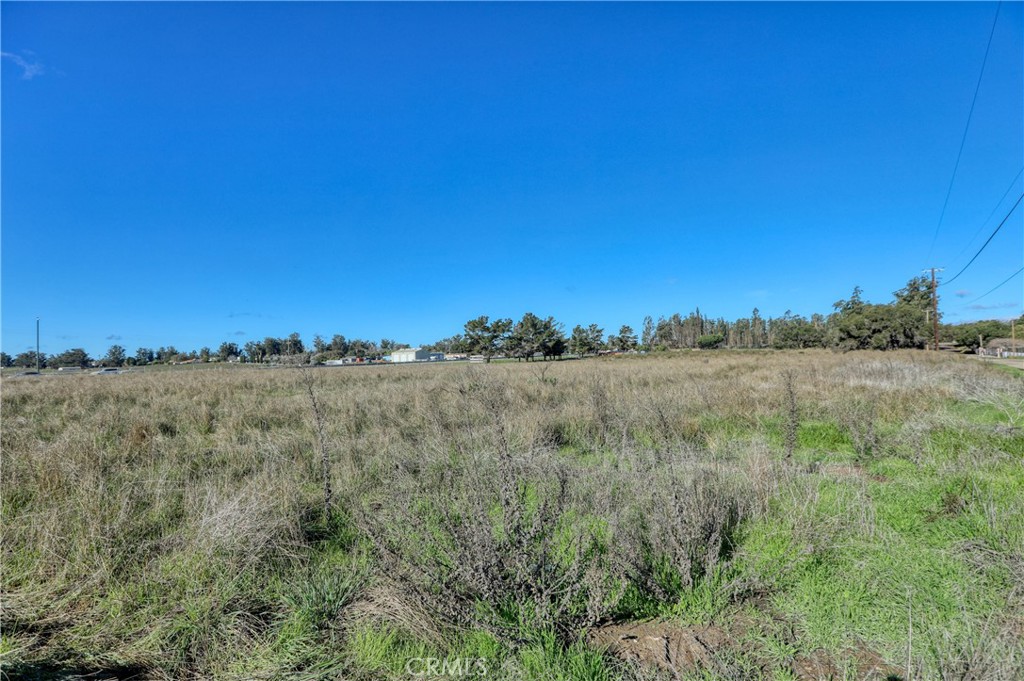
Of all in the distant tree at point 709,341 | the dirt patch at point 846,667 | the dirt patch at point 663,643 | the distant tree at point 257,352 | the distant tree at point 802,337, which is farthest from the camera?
the distant tree at point 709,341

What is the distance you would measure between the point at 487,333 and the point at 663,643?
64.4 metres

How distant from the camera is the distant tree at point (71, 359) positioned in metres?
60.7

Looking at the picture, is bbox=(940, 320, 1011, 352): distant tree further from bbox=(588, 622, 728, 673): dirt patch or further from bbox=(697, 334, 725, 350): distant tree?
bbox=(588, 622, 728, 673): dirt patch

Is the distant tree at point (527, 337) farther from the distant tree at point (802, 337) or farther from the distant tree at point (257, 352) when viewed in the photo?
the distant tree at point (257, 352)

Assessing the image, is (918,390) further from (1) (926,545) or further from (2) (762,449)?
(1) (926,545)

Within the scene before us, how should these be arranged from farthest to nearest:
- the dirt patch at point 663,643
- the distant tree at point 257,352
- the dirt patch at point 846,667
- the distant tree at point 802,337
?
the distant tree at point 802,337 → the distant tree at point 257,352 → the dirt patch at point 663,643 → the dirt patch at point 846,667

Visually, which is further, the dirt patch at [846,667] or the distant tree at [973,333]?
the distant tree at [973,333]

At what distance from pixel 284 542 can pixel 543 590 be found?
2405mm

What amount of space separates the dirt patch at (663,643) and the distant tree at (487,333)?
6263 cm

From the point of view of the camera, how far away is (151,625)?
272cm

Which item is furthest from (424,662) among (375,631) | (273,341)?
(273,341)

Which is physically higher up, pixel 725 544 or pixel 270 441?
pixel 270 441

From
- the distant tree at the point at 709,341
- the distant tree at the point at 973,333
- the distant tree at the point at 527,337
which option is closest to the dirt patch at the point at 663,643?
the distant tree at the point at 527,337

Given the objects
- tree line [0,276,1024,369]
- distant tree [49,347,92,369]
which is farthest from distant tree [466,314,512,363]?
distant tree [49,347,92,369]
